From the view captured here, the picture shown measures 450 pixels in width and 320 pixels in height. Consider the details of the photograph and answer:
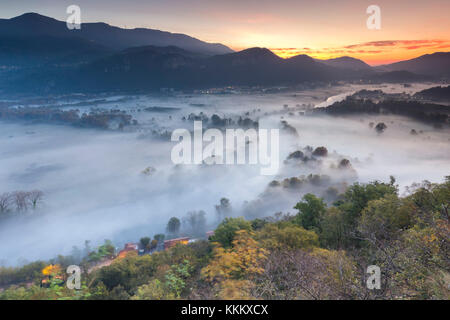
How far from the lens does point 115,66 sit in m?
153

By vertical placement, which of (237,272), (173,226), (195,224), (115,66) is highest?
(115,66)

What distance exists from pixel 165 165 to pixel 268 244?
8594 centimetres

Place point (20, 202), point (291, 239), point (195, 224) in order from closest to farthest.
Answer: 1. point (291, 239)
2. point (195, 224)
3. point (20, 202)

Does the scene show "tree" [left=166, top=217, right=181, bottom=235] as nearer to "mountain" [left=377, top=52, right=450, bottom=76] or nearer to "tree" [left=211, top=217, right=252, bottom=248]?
"tree" [left=211, top=217, right=252, bottom=248]

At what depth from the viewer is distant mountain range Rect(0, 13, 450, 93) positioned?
124438mm

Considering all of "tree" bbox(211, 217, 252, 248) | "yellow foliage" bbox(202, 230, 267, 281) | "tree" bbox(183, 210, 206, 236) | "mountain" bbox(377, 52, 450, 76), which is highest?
"mountain" bbox(377, 52, 450, 76)

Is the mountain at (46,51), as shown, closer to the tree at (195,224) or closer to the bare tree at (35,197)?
the bare tree at (35,197)

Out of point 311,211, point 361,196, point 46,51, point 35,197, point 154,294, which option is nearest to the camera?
point 154,294

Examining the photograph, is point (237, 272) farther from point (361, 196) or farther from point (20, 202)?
point (20, 202)

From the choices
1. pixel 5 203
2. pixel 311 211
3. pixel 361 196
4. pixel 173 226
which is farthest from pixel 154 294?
pixel 5 203

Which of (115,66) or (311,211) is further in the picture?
(115,66)

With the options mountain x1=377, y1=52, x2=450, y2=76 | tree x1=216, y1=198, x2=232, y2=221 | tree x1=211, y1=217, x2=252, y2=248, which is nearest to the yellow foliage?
tree x1=211, y1=217, x2=252, y2=248

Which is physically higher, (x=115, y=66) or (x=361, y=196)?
(x=115, y=66)
